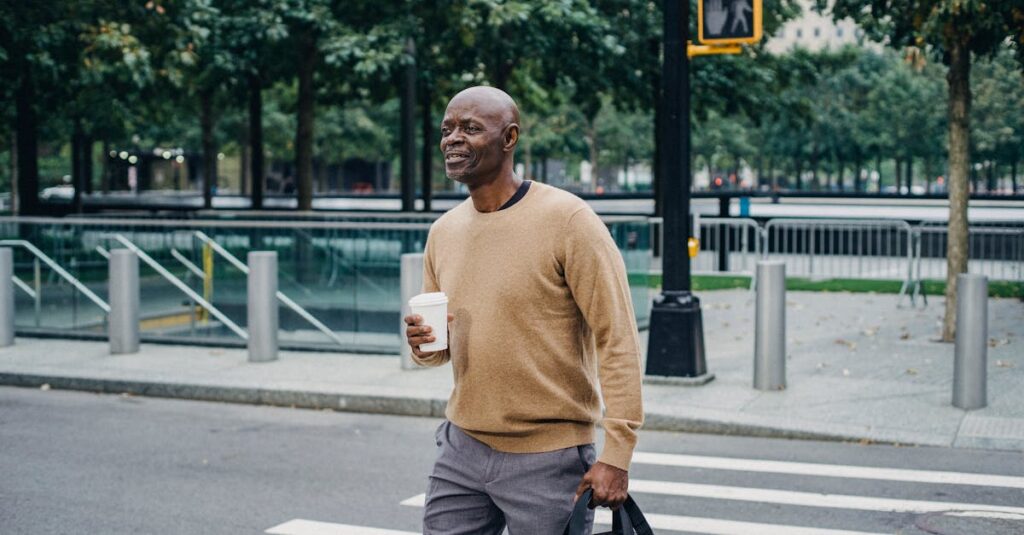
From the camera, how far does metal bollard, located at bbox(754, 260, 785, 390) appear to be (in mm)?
9641

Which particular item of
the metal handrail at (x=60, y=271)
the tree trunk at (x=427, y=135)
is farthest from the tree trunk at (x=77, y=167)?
the metal handrail at (x=60, y=271)

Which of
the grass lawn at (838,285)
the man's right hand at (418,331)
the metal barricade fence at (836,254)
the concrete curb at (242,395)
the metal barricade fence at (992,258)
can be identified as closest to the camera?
the man's right hand at (418,331)

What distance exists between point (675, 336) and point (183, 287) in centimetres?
556

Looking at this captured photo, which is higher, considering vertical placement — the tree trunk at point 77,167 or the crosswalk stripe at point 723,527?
the tree trunk at point 77,167

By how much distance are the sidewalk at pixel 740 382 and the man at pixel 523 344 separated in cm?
550

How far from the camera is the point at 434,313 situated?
10.7 feet

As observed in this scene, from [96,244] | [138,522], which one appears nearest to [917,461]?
[138,522]

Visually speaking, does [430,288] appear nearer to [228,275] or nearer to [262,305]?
[262,305]

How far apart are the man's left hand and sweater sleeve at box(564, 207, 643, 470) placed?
2cm

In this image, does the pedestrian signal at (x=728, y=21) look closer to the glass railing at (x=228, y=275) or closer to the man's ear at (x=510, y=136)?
the glass railing at (x=228, y=275)

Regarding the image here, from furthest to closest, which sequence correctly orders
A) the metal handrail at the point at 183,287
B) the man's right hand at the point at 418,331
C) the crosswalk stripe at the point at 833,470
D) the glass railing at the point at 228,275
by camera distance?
the metal handrail at the point at 183,287
the glass railing at the point at 228,275
the crosswalk stripe at the point at 833,470
the man's right hand at the point at 418,331

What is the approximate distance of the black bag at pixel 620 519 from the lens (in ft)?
10.4

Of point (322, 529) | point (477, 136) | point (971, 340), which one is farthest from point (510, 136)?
point (971, 340)

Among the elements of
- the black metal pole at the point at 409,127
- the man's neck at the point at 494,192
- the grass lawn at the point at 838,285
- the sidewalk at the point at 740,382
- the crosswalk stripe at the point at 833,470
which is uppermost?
the black metal pole at the point at 409,127
